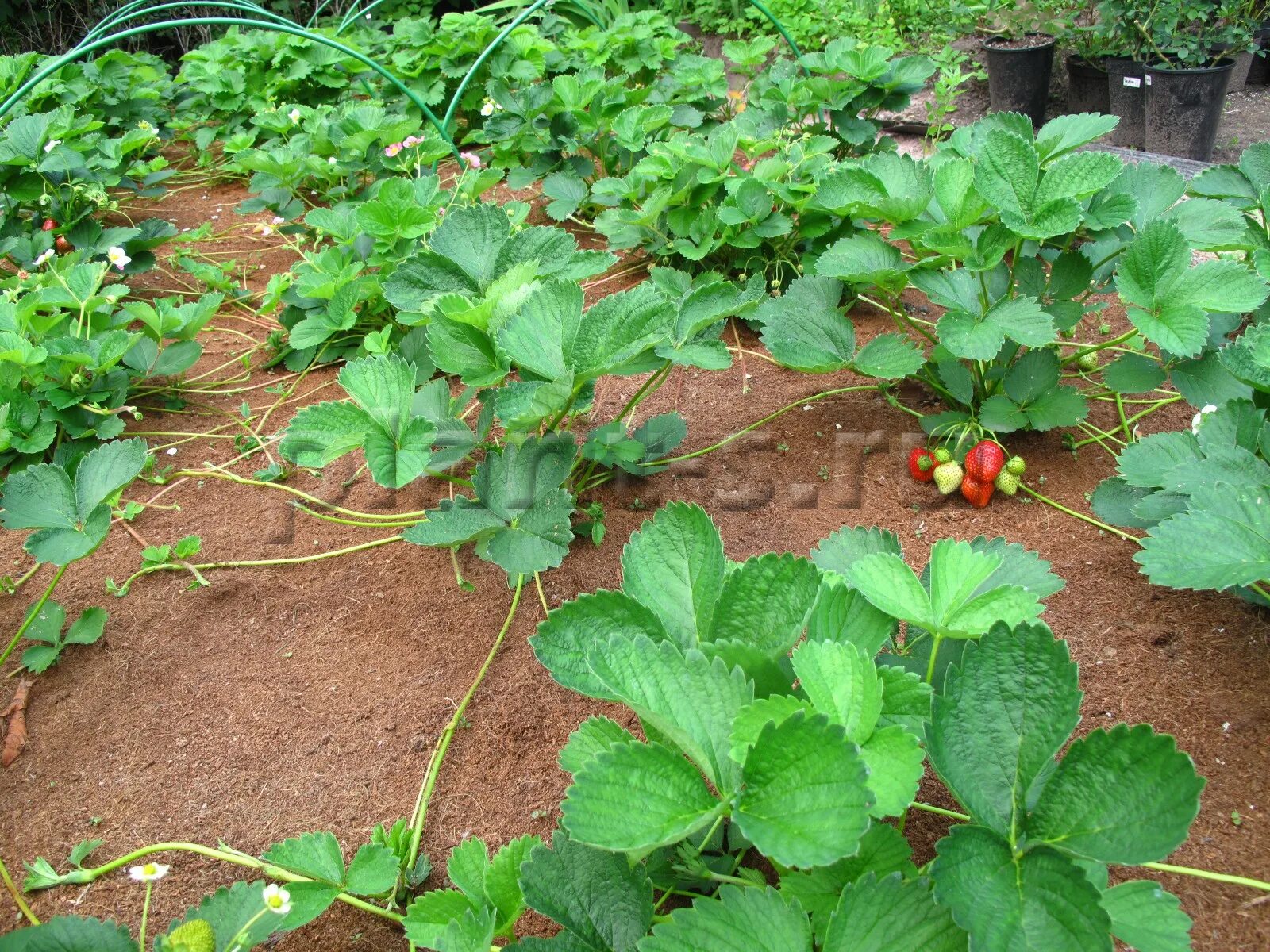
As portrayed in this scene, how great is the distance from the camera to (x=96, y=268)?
199 centimetres

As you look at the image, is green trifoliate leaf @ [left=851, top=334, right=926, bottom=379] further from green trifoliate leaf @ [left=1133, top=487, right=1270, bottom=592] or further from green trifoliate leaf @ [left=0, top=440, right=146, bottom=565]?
green trifoliate leaf @ [left=0, top=440, right=146, bottom=565]

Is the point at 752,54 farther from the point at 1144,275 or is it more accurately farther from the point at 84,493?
the point at 84,493

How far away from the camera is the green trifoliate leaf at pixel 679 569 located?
94 cm

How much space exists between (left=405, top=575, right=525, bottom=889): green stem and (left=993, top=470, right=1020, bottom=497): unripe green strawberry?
81 cm

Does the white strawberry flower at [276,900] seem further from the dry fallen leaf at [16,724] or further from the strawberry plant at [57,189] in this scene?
the strawberry plant at [57,189]

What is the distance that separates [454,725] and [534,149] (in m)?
2.01

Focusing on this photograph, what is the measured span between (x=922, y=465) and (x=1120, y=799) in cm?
102

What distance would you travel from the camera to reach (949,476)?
1.64 metres

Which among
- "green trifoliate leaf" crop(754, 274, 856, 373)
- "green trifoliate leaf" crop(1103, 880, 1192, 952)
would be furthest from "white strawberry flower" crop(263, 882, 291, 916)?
"green trifoliate leaf" crop(754, 274, 856, 373)

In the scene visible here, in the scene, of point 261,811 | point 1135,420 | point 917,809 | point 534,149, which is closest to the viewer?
point 917,809

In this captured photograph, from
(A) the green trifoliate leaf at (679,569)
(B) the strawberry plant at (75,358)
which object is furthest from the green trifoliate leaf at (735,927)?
(B) the strawberry plant at (75,358)

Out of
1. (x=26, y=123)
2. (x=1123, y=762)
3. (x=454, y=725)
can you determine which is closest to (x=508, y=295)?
(x=454, y=725)

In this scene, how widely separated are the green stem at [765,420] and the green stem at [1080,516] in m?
0.36

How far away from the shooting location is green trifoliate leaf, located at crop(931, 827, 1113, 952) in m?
0.67
